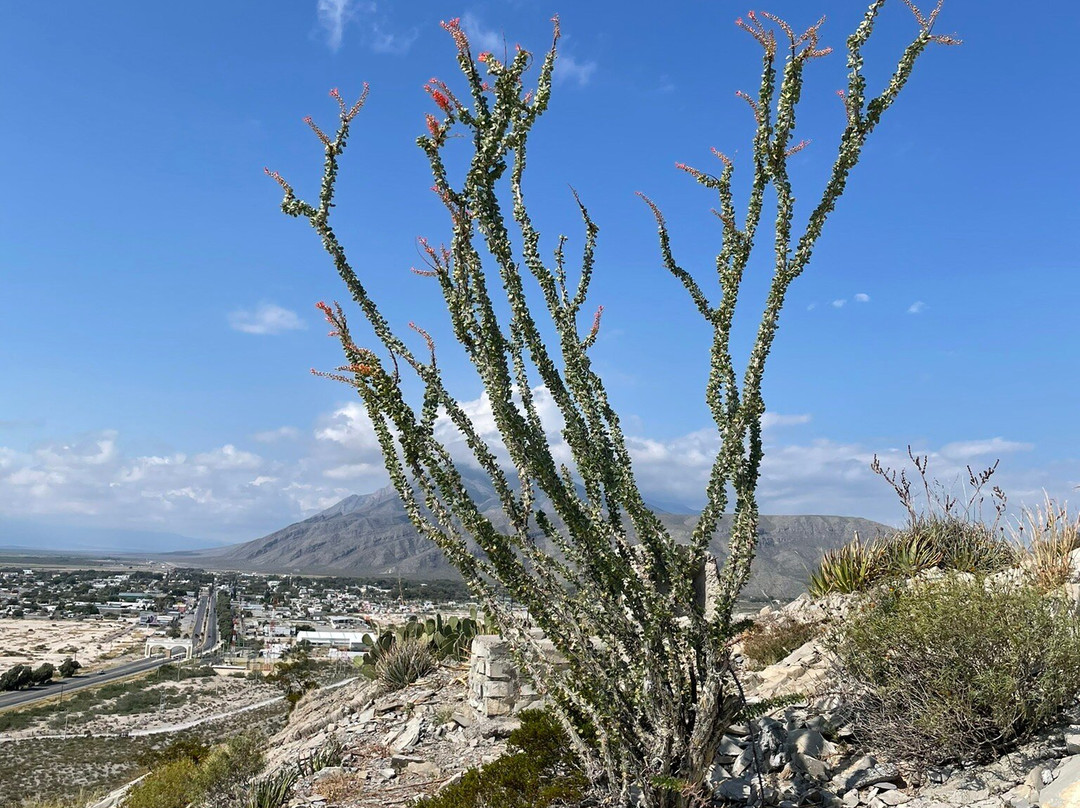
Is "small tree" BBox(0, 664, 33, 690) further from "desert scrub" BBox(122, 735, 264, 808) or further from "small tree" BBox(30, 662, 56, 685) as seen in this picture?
"desert scrub" BBox(122, 735, 264, 808)

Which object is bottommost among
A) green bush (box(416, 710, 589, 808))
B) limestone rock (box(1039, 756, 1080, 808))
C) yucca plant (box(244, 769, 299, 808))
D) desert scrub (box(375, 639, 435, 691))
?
yucca plant (box(244, 769, 299, 808))

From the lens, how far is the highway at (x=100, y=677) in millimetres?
44375

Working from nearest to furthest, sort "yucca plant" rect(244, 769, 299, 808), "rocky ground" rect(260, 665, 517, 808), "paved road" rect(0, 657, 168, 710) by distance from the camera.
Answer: "rocky ground" rect(260, 665, 517, 808) → "yucca plant" rect(244, 769, 299, 808) → "paved road" rect(0, 657, 168, 710)

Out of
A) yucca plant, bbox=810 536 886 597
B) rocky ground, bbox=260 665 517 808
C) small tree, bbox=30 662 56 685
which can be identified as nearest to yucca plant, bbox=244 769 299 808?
rocky ground, bbox=260 665 517 808

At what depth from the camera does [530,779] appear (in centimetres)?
591

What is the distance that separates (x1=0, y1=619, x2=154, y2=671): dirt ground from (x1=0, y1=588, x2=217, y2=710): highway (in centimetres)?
332

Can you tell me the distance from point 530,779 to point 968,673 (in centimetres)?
335

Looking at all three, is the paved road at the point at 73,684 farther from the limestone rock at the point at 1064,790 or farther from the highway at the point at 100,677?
the limestone rock at the point at 1064,790

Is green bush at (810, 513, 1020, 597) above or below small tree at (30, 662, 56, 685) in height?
above

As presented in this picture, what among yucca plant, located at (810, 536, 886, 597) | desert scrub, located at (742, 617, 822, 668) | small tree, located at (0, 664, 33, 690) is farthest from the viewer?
small tree, located at (0, 664, 33, 690)

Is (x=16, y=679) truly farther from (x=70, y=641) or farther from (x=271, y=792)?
(x=271, y=792)

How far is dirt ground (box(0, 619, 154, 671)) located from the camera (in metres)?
60.0

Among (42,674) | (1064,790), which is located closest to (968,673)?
(1064,790)

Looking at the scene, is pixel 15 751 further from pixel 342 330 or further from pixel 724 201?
pixel 724 201
